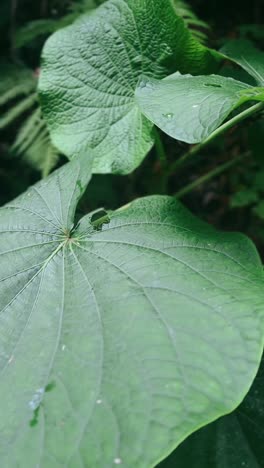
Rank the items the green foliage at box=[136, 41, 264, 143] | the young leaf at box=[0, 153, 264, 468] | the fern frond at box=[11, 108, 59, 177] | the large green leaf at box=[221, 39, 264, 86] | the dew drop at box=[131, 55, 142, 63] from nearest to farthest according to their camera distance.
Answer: the young leaf at box=[0, 153, 264, 468]
the green foliage at box=[136, 41, 264, 143]
the large green leaf at box=[221, 39, 264, 86]
the dew drop at box=[131, 55, 142, 63]
the fern frond at box=[11, 108, 59, 177]

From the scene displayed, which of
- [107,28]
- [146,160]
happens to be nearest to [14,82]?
[146,160]

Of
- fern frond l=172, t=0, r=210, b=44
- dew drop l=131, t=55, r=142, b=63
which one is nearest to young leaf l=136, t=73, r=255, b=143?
dew drop l=131, t=55, r=142, b=63

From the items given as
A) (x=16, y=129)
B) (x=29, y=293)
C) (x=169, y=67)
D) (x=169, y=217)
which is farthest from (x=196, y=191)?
(x=29, y=293)

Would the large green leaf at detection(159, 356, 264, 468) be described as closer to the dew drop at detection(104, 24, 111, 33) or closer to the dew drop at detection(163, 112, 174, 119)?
the dew drop at detection(163, 112, 174, 119)

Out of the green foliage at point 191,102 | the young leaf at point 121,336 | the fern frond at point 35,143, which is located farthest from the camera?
the fern frond at point 35,143

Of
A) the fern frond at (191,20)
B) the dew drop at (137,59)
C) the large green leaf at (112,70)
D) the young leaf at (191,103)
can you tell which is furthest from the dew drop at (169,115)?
the fern frond at (191,20)

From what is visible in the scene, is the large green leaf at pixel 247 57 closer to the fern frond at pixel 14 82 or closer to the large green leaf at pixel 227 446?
the large green leaf at pixel 227 446
